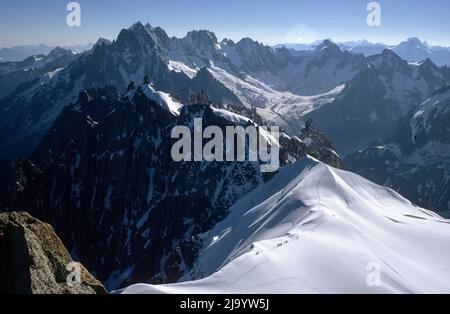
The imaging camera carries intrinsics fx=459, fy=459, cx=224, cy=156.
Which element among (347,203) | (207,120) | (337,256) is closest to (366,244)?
(337,256)

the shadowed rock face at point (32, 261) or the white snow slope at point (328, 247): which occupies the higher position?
the shadowed rock face at point (32, 261)

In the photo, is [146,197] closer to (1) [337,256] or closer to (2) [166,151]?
(2) [166,151]

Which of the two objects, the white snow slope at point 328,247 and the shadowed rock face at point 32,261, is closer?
the shadowed rock face at point 32,261

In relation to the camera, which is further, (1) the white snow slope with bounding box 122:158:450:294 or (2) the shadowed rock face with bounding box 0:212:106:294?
(1) the white snow slope with bounding box 122:158:450:294
